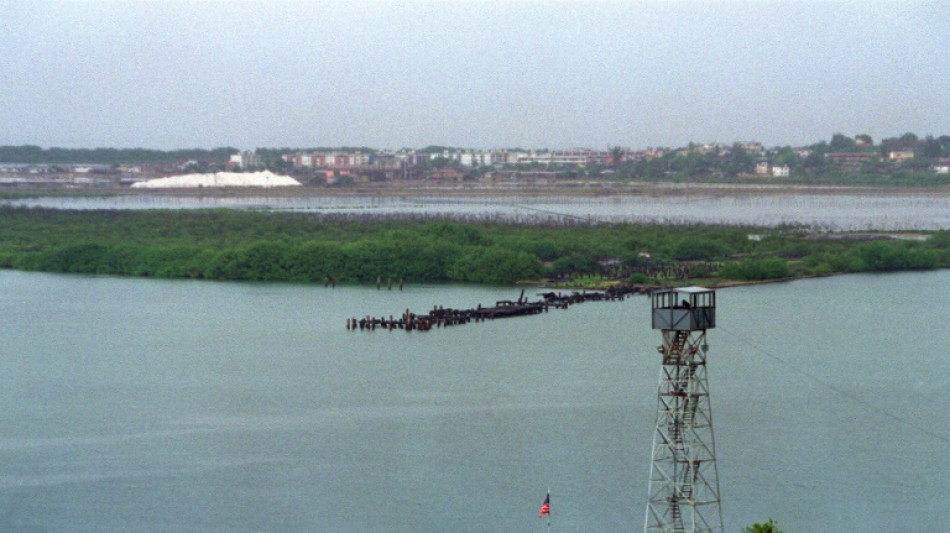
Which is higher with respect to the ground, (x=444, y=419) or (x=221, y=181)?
(x=221, y=181)

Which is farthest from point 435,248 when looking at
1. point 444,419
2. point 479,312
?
point 444,419

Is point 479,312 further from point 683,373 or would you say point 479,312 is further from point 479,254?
point 683,373

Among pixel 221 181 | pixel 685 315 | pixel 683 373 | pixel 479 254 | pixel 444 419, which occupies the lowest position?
pixel 444 419

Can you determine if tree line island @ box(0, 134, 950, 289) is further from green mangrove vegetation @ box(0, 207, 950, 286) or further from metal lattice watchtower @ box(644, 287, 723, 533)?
metal lattice watchtower @ box(644, 287, 723, 533)

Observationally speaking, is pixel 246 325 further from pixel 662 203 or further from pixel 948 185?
pixel 948 185

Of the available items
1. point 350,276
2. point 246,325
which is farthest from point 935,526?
point 350,276

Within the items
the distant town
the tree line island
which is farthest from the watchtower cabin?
the distant town

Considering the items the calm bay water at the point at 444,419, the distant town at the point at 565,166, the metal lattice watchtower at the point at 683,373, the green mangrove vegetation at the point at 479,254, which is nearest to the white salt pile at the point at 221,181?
the distant town at the point at 565,166
